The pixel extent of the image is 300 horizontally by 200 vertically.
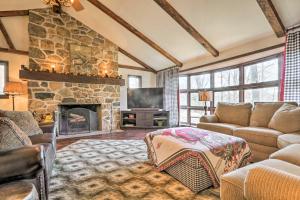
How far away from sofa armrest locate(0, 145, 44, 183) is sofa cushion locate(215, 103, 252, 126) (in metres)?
3.49

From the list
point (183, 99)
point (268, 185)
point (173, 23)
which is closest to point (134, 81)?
point (183, 99)

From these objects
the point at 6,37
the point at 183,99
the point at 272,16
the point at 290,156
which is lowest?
the point at 290,156

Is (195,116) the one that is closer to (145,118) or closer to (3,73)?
(145,118)

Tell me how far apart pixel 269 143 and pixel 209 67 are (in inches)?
127

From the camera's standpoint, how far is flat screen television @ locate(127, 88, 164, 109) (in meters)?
6.17

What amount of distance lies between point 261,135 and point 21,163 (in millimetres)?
2958

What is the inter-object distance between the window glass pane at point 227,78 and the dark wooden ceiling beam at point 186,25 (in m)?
0.66

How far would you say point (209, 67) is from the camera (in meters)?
5.39

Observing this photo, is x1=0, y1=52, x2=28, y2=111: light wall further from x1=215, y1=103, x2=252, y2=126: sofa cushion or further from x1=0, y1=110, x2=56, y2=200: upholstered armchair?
x1=215, y1=103, x2=252, y2=126: sofa cushion

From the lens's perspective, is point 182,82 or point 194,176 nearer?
point 194,176

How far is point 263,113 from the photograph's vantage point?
10.6ft

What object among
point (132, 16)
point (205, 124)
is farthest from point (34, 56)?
point (205, 124)

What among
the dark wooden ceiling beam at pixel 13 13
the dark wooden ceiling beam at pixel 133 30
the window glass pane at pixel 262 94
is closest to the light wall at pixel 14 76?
the dark wooden ceiling beam at pixel 13 13

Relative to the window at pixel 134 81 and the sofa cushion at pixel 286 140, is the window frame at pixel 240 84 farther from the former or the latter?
the sofa cushion at pixel 286 140
